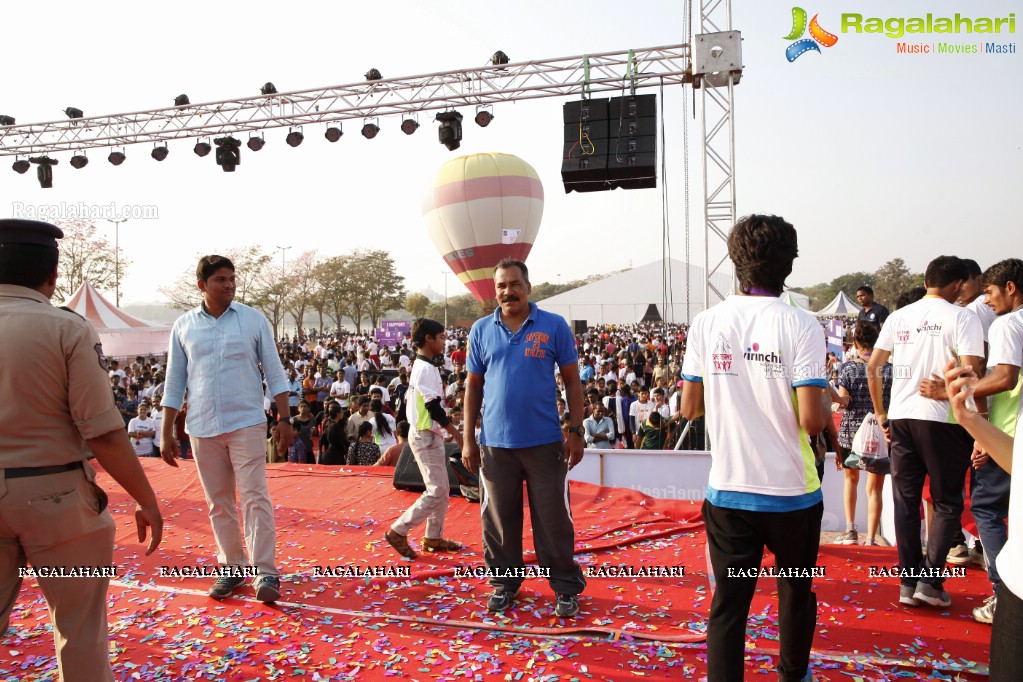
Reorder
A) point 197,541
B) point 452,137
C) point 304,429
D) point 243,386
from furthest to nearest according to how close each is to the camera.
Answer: point 452,137 → point 304,429 → point 197,541 → point 243,386

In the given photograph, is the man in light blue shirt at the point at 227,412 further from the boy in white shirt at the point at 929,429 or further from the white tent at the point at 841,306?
the white tent at the point at 841,306

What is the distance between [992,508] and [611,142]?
8373mm

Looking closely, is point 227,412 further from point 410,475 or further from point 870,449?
point 870,449

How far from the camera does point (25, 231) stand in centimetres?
236

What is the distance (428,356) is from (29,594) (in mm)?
2844

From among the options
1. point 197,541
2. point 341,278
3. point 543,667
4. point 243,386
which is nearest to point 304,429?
point 197,541

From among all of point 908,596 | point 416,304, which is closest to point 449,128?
point 908,596

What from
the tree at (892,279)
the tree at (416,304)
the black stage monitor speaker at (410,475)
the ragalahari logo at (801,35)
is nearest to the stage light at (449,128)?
the ragalahari logo at (801,35)

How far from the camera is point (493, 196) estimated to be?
23391mm

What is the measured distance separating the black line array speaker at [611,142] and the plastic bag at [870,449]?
6423 mm

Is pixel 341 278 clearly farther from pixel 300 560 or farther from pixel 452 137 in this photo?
pixel 300 560

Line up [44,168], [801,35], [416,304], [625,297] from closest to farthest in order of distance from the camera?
[801,35] → [44,168] → [625,297] → [416,304]

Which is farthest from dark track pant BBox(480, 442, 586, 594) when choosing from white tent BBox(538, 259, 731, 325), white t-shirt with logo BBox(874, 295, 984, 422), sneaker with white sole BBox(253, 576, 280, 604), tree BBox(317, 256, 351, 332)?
tree BBox(317, 256, 351, 332)

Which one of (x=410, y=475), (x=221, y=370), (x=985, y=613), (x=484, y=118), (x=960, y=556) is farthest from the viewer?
(x=484, y=118)
